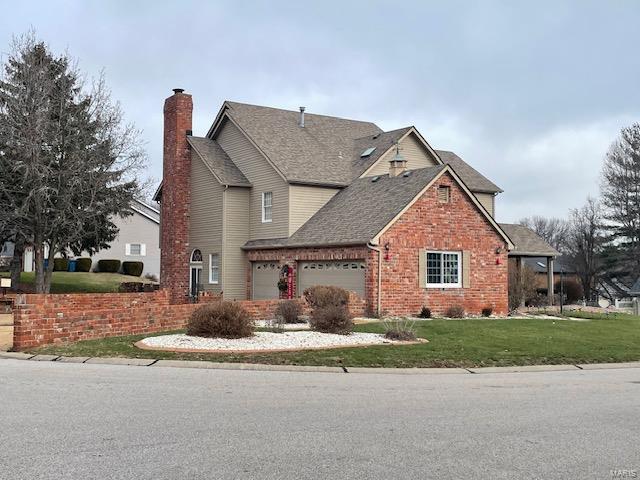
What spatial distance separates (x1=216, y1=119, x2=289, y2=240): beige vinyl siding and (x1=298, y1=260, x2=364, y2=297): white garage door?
2.63 meters

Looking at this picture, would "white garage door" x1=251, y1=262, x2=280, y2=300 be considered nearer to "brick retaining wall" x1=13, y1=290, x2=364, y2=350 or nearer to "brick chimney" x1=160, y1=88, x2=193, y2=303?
"brick chimney" x1=160, y1=88, x2=193, y2=303

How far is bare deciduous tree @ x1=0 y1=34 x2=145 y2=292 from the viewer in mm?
30531

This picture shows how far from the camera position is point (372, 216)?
25.9m

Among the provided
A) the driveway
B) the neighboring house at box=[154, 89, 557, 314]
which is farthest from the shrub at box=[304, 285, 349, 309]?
the driveway

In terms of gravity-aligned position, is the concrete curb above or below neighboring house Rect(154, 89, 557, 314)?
below

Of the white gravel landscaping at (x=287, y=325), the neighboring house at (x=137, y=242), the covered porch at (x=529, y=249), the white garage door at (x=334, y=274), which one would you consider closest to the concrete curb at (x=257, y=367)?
the white gravel landscaping at (x=287, y=325)

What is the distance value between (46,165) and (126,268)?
20312 millimetres

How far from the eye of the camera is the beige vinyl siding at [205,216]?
32031 mm

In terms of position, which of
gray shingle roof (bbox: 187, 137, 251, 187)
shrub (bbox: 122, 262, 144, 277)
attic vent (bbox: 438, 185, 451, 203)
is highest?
gray shingle roof (bbox: 187, 137, 251, 187)

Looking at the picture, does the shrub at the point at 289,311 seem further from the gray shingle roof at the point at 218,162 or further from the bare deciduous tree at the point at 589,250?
the bare deciduous tree at the point at 589,250

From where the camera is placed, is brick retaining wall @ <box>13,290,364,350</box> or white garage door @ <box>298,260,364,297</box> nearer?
brick retaining wall @ <box>13,290,364,350</box>

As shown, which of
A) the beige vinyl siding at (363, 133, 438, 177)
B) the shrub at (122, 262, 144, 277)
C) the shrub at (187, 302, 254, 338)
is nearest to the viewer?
the shrub at (187, 302, 254, 338)

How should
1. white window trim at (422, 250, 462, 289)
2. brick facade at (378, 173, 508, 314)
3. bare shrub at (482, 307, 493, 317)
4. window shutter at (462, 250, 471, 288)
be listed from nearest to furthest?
brick facade at (378, 173, 508, 314) < white window trim at (422, 250, 462, 289) < window shutter at (462, 250, 471, 288) < bare shrub at (482, 307, 493, 317)

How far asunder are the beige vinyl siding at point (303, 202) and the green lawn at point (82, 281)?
17677 mm
